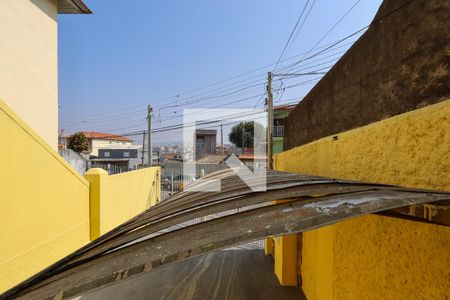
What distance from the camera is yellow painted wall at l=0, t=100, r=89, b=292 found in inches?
139

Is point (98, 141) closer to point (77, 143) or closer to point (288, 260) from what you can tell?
point (77, 143)

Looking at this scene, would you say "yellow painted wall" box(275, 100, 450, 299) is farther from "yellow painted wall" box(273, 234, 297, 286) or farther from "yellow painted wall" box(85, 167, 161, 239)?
"yellow painted wall" box(85, 167, 161, 239)

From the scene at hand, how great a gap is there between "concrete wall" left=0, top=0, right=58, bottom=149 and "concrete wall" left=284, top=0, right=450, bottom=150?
23.5 ft

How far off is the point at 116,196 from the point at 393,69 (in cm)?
727

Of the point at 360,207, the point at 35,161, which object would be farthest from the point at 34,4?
the point at 360,207

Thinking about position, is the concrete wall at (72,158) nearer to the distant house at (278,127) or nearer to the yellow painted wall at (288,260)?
the yellow painted wall at (288,260)

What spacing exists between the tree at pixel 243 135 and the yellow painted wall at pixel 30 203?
80.3ft

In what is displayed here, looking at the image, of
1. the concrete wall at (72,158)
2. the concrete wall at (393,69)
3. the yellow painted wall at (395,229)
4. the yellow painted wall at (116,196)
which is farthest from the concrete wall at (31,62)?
the yellow painted wall at (395,229)

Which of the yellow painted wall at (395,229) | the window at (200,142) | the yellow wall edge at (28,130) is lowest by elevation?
the yellow painted wall at (395,229)

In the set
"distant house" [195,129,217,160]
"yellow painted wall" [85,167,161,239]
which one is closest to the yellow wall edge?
"yellow painted wall" [85,167,161,239]

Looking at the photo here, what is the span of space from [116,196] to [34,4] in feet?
19.1

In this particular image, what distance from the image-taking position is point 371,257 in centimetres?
195

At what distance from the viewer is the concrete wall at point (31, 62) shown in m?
6.29

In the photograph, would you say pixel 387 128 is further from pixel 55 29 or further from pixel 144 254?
pixel 55 29
